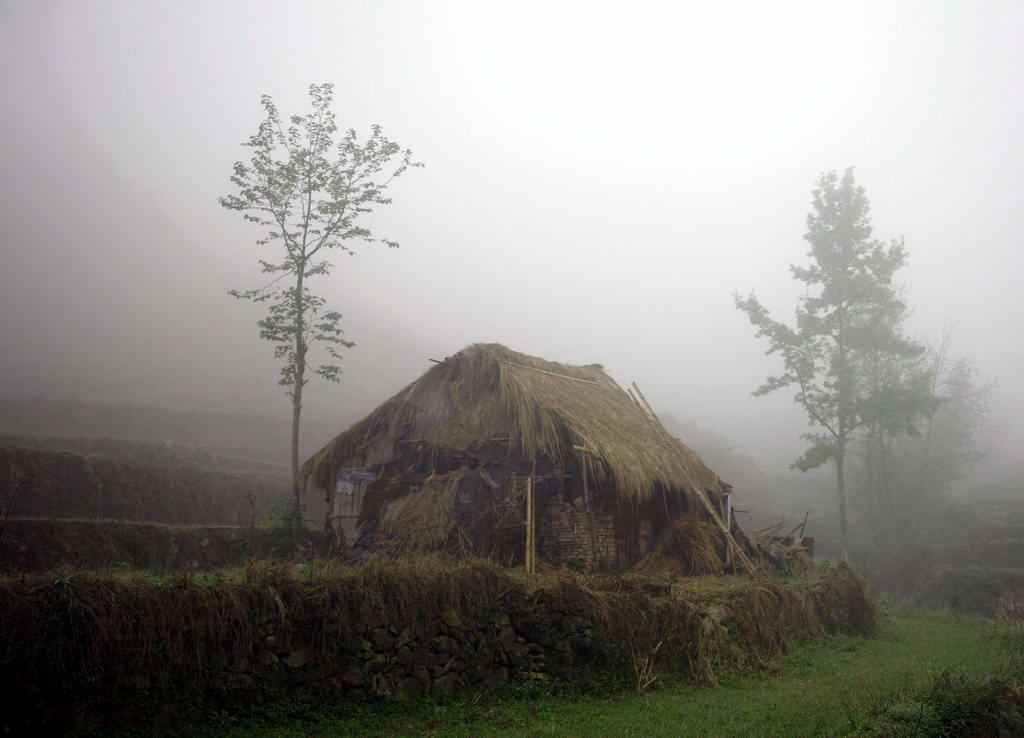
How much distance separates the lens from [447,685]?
25.5 ft

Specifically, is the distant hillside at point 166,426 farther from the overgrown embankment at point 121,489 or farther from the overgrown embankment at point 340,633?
the overgrown embankment at point 340,633

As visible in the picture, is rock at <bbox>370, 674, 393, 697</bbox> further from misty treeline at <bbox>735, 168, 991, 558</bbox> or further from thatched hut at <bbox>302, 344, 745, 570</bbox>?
misty treeline at <bbox>735, 168, 991, 558</bbox>

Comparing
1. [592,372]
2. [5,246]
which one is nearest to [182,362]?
[5,246]

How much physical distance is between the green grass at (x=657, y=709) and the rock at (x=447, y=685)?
0.16 m

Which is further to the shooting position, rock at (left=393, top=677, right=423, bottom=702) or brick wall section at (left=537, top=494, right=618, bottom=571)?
brick wall section at (left=537, top=494, right=618, bottom=571)

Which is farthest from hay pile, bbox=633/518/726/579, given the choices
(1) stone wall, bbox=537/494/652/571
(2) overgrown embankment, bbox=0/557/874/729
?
(2) overgrown embankment, bbox=0/557/874/729

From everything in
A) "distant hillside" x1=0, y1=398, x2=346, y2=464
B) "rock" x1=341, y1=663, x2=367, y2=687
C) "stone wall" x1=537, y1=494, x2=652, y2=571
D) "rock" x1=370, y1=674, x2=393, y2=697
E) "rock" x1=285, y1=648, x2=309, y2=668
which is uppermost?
"distant hillside" x1=0, y1=398, x2=346, y2=464

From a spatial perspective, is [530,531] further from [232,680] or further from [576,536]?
[232,680]

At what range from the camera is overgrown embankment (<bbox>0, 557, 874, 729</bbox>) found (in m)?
5.75

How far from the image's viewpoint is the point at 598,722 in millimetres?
7121

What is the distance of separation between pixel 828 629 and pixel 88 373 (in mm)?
40624

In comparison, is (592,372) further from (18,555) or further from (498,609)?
(18,555)

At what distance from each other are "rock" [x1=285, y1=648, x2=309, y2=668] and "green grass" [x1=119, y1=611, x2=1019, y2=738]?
339mm

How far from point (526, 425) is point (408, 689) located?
6.25 meters
